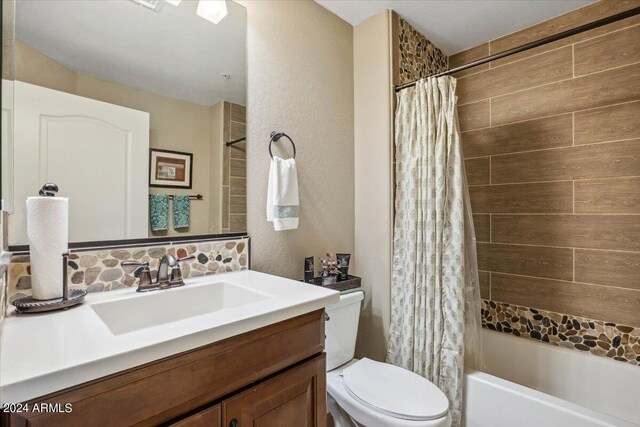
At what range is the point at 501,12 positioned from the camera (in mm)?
1910

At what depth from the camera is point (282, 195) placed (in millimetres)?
1509

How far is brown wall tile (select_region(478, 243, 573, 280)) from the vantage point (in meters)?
1.91

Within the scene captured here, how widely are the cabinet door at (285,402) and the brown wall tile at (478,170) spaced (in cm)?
180

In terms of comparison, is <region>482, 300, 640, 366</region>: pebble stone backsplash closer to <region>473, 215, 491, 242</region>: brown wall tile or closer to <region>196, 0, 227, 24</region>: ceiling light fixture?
<region>473, 215, 491, 242</region>: brown wall tile

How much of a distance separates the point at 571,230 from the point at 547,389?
3.13 feet

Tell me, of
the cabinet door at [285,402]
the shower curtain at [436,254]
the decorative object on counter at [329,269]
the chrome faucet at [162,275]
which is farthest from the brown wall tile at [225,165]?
the shower curtain at [436,254]

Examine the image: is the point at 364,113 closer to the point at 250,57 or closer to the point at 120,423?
the point at 250,57

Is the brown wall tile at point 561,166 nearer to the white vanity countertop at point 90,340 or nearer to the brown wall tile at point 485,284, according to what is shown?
the brown wall tile at point 485,284

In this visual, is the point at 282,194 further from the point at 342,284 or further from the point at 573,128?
the point at 573,128

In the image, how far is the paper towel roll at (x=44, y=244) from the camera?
35.1 inches

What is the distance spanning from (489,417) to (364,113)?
175 cm

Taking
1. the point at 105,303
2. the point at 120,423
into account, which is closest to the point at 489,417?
the point at 120,423

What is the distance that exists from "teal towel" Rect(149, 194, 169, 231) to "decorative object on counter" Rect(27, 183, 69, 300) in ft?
1.07

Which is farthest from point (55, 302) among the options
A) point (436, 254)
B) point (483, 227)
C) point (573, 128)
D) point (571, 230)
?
point (573, 128)
